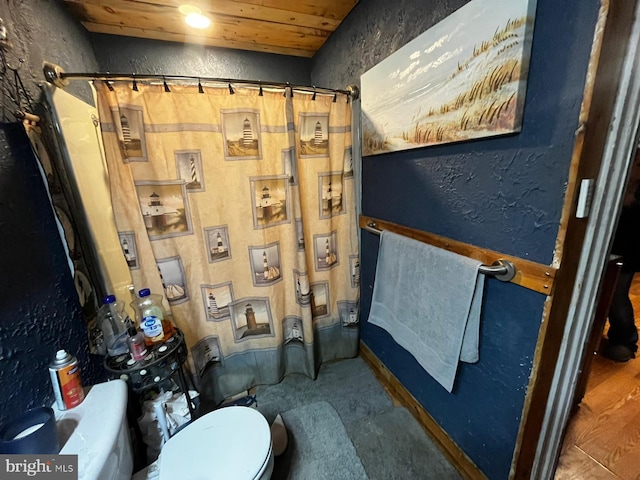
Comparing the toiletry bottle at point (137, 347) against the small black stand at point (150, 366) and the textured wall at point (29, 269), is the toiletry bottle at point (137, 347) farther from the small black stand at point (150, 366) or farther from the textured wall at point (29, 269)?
the textured wall at point (29, 269)

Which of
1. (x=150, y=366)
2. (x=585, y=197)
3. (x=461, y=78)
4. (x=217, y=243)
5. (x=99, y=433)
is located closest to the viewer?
(x=585, y=197)

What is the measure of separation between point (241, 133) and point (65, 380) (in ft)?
3.72

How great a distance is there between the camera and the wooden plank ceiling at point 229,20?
4.23 feet

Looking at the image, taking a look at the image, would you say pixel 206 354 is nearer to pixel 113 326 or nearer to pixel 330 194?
pixel 113 326

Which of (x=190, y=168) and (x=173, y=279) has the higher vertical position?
(x=190, y=168)

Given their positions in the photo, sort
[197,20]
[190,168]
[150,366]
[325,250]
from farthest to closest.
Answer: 1. [325,250]
2. [197,20]
3. [190,168]
4. [150,366]

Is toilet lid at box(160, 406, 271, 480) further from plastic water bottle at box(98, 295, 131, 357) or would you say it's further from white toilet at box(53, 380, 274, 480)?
plastic water bottle at box(98, 295, 131, 357)

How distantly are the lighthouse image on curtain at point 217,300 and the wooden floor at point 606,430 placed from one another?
1659mm

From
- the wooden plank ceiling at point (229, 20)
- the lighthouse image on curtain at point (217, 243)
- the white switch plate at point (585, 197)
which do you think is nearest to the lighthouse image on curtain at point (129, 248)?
the lighthouse image on curtain at point (217, 243)

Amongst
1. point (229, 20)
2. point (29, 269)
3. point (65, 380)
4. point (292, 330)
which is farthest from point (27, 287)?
point (229, 20)

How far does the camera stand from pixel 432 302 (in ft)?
3.33

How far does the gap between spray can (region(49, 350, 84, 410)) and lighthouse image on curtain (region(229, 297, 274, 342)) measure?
68 cm

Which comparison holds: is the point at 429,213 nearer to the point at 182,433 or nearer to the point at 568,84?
the point at 568,84

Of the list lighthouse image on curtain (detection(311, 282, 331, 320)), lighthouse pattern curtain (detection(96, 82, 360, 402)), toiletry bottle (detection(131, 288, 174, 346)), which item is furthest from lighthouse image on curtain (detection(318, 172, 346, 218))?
toiletry bottle (detection(131, 288, 174, 346))
